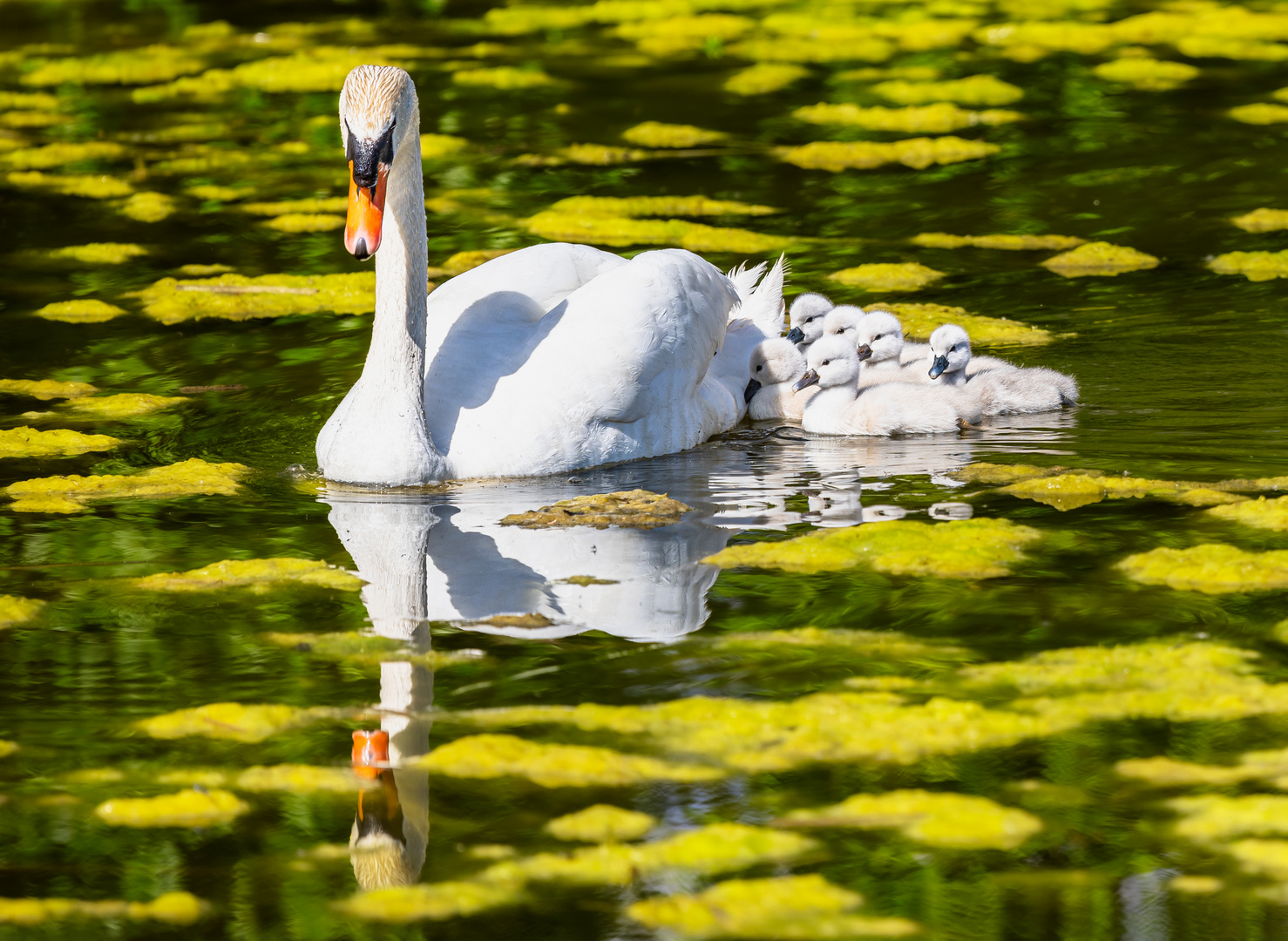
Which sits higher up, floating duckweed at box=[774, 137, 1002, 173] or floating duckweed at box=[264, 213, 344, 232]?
floating duckweed at box=[774, 137, 1002, 173]

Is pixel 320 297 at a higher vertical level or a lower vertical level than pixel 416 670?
higher

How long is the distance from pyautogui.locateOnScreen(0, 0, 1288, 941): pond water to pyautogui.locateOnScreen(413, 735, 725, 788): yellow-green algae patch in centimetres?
1

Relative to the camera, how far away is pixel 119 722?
560 centimetres

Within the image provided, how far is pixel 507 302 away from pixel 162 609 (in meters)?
2.69

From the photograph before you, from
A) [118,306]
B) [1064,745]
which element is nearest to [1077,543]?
[1064,745]

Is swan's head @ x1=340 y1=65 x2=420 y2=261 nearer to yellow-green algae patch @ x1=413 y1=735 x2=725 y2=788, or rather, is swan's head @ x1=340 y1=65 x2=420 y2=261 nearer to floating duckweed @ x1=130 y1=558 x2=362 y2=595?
floating duckweed @ x1=130 y1=558 x2=362 y2=595

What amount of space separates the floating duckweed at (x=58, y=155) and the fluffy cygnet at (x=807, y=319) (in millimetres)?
8302

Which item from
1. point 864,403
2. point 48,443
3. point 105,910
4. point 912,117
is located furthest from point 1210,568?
point 912,117

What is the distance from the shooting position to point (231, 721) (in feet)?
18.3

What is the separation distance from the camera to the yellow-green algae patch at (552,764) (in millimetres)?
5117

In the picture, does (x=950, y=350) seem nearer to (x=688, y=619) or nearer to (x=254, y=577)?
(x=688, y=619)

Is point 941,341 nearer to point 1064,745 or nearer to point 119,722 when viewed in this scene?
point 1064,745

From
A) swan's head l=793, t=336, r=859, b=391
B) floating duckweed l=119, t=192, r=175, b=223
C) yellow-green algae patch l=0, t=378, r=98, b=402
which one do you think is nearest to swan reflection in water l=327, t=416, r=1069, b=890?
swan's head l=793, t=336, r=859, b=391

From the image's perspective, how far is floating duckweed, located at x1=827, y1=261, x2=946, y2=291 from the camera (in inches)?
463
